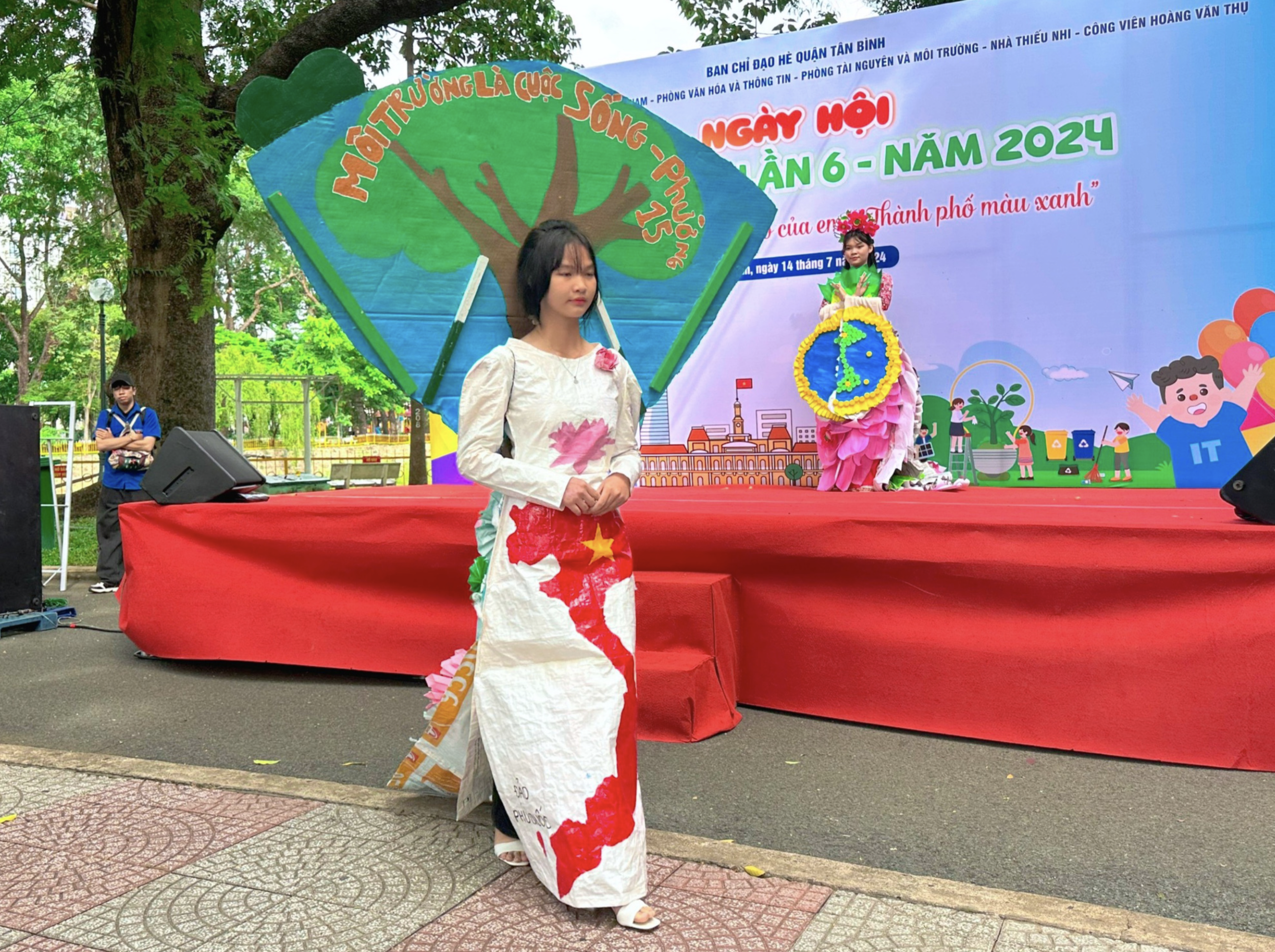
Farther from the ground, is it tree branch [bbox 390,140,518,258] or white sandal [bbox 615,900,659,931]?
tree branch [bbox 390,140,518,258]

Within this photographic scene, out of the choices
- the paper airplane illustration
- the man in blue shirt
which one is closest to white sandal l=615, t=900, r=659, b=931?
the paper airplane illustration

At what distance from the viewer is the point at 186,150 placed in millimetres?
9086

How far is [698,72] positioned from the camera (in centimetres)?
767

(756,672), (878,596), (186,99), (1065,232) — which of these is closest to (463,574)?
(756,672)

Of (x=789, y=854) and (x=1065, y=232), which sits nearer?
(x=789, y=854)

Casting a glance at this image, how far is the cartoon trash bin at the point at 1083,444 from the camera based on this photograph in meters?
6.45

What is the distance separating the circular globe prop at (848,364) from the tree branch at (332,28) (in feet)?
15.8

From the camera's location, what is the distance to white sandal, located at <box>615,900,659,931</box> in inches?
93.7

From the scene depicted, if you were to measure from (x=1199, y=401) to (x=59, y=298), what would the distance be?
32.7 meters

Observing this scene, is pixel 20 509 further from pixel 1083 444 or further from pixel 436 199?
pixel 1083 444

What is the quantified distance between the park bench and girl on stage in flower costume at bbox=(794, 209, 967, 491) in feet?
39.8

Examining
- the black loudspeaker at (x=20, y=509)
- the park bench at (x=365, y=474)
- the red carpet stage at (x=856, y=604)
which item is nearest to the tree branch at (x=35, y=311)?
the park bench at (x=365, y=474)

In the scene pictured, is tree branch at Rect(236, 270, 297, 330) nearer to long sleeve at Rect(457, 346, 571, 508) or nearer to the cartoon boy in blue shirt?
the cartoon boy in blue shirt

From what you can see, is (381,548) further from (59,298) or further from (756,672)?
(59,298)
